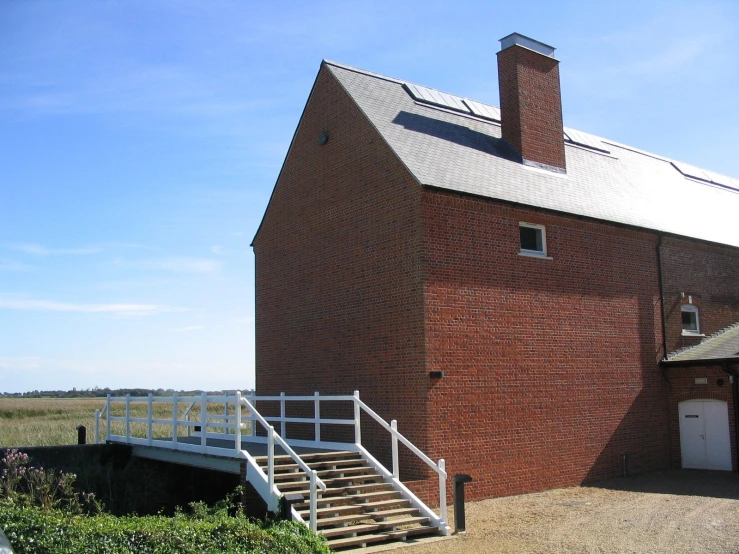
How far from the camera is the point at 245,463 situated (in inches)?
505

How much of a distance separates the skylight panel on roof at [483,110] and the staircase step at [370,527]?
12.6 meters

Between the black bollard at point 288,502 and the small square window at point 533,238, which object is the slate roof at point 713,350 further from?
the black bollard at point 288,502

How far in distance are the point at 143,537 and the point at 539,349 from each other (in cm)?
1018

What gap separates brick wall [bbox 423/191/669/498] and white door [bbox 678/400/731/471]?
1.89 feet

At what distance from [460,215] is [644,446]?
319 inches

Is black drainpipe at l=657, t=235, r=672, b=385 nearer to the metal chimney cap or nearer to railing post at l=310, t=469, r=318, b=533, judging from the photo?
the metal chimney cap

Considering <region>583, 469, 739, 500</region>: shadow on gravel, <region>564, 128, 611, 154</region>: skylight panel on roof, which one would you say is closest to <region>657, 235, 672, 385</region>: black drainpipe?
<region>583, 469, 739, 500</region>: shadow on gravel

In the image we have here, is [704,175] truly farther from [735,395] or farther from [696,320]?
[735,395]

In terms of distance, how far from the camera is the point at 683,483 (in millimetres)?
16844

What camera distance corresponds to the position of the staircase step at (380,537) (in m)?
11.0

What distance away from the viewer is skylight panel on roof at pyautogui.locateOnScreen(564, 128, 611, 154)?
2334 cm

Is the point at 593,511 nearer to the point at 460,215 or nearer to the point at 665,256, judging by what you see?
the point at 460,215

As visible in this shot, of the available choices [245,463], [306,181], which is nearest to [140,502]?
[245,463]

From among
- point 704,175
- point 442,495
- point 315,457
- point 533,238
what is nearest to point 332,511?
point 315,457
